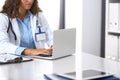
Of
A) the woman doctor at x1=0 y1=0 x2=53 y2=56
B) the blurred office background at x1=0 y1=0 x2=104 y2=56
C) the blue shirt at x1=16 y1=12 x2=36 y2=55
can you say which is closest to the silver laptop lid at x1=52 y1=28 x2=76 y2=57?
the woman doctor at x1=0 y1=0 x2=53 y2=56

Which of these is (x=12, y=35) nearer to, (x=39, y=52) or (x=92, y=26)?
(x=39, y=52)

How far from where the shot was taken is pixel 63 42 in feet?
5.62

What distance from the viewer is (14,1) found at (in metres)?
2.37

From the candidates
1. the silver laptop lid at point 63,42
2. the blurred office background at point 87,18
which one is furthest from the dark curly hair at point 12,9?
the blurred office background at point 87,18

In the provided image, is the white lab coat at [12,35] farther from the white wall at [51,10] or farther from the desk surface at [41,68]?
the white wall at [51,10]

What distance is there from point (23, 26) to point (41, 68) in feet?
3.04

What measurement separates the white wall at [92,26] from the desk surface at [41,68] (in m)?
1.56

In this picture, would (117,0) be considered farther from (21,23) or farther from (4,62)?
(4,62)

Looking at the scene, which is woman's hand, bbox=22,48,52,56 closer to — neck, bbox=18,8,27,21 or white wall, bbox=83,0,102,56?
neck, bbox=18,8,27,21

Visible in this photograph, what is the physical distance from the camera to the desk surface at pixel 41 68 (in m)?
1.23

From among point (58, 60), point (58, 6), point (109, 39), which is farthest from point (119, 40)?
point (58, 60)

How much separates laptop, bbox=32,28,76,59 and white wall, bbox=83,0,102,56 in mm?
1424

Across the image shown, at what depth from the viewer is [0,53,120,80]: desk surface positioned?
1.23m

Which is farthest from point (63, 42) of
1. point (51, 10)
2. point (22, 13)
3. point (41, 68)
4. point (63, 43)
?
point (51, 10)
